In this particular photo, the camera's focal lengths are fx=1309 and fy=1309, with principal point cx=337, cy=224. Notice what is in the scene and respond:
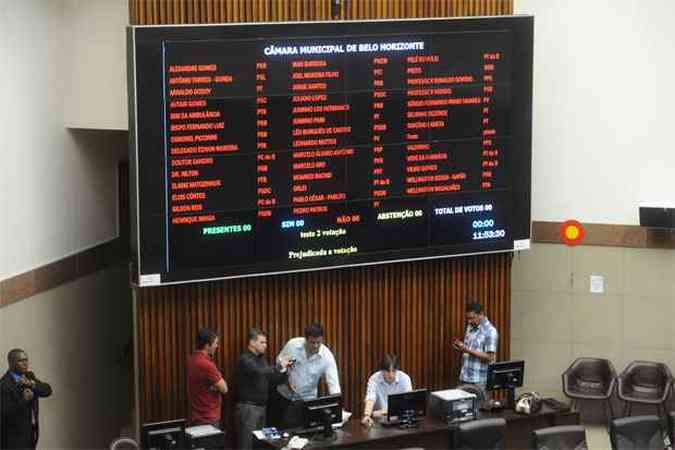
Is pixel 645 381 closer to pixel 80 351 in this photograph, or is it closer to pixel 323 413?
pixel 323 413

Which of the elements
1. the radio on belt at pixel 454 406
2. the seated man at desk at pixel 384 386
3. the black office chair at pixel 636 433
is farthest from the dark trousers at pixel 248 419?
the black office chair at pixel 636 433

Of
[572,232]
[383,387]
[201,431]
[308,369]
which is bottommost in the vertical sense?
[201,431]

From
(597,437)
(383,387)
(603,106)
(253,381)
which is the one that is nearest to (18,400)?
(253,381)

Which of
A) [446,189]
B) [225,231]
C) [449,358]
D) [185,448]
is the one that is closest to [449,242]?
[446,189]

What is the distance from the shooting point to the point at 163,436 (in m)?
10.2

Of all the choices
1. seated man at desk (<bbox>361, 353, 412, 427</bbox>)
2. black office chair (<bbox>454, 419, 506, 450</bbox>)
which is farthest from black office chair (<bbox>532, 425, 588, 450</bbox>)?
seated man at desk (<bbox>361, 353, 412, 427</bbox>)

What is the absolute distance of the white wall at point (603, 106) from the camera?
13.0 meters

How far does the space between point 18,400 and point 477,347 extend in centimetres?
434

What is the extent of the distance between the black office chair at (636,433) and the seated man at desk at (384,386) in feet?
6.68

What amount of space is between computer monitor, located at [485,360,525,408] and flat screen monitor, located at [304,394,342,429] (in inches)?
61.5

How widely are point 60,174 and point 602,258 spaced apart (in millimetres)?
5428

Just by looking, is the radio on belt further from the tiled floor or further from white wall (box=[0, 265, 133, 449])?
white wall (box=[0, 265, 133, 449])

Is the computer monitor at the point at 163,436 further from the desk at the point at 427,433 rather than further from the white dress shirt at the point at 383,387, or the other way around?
the white dress shirt at the point at 383,387

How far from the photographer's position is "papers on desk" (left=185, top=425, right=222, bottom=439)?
10.3 meters
